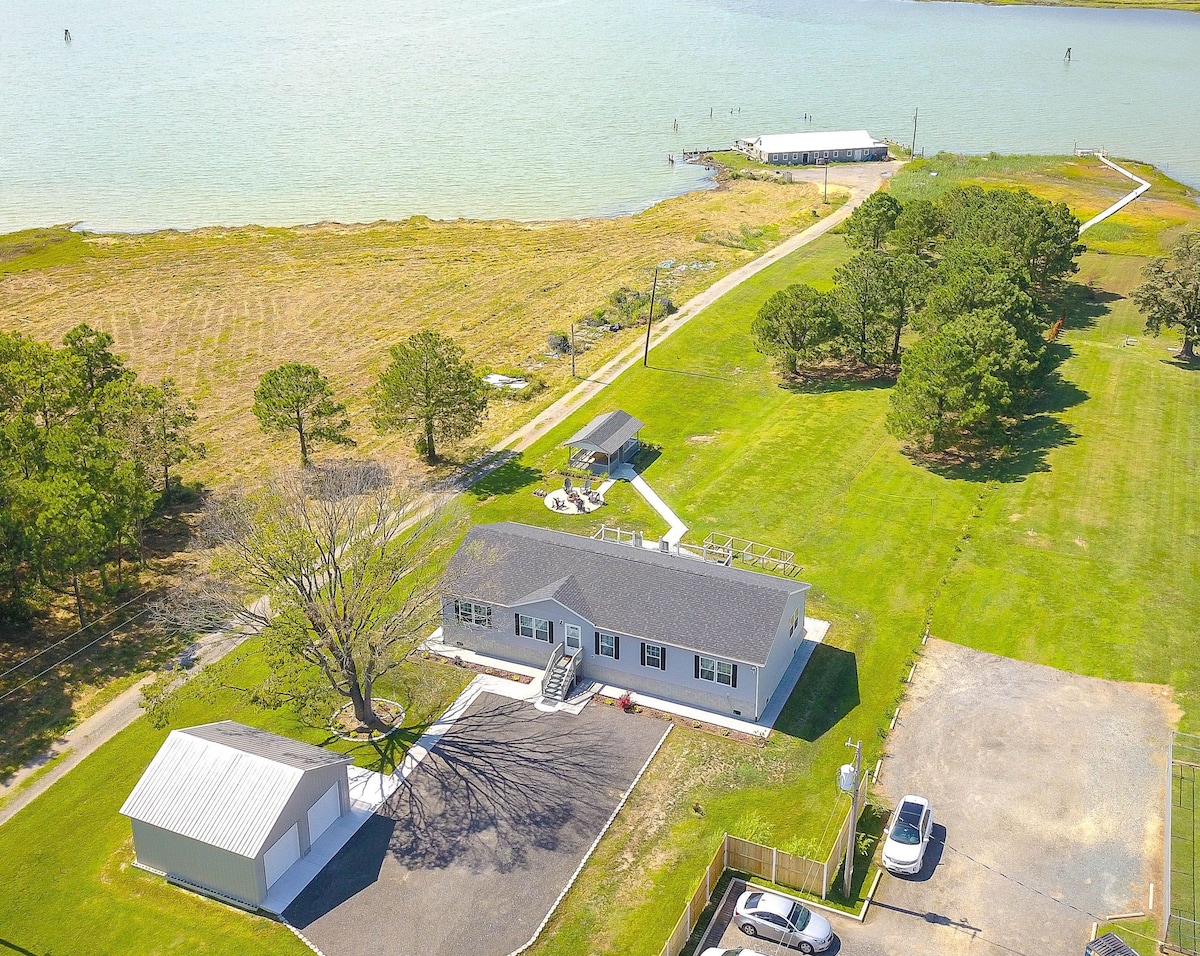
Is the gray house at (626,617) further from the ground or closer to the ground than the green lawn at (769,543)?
further from the ground

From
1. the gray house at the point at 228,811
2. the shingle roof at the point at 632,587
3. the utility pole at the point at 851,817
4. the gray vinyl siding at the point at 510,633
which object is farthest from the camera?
the gray vinyl siding at the point at 510,633

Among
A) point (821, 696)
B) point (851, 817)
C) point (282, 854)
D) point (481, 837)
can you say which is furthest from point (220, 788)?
point (821, 696)

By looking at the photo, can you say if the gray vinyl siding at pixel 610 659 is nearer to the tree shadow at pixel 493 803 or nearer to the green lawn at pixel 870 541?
the tree shadow at pixel 493 803

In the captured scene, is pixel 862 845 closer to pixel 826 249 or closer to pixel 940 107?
pixel 826 249

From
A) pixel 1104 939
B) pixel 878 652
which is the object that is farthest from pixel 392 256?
pixel 1104 939

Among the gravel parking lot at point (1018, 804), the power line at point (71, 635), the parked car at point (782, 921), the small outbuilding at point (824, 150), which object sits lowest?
the gravel parking lot at point (1018, 804)

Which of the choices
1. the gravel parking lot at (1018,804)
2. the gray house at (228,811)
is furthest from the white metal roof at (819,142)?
the gray house at (228,811)

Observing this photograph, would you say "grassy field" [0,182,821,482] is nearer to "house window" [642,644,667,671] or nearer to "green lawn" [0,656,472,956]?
"green lawn" [0,656,472,956]
